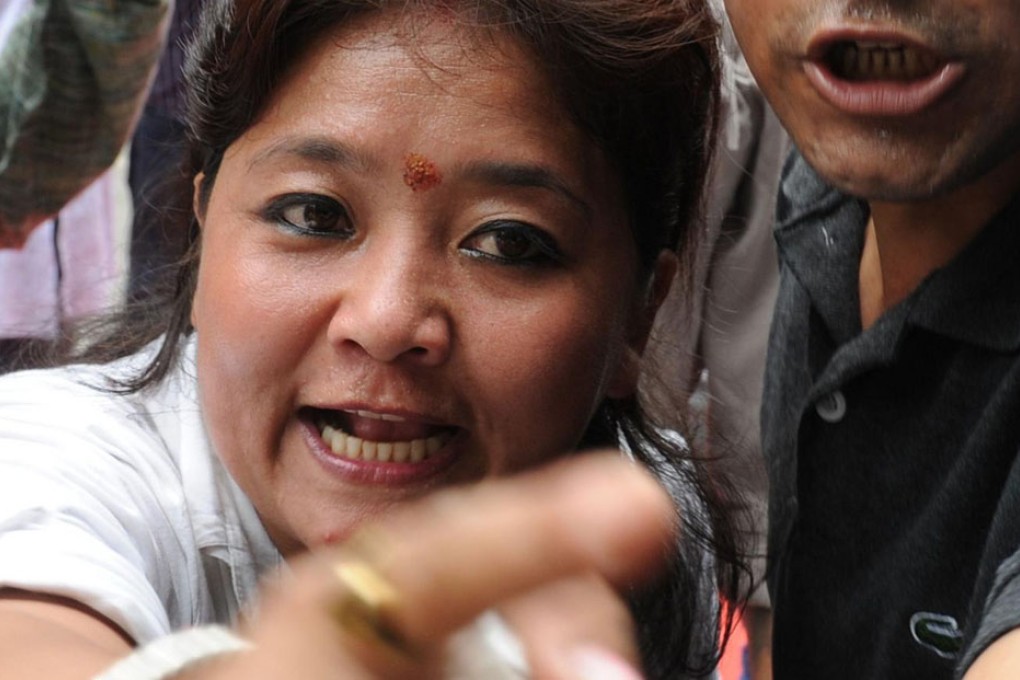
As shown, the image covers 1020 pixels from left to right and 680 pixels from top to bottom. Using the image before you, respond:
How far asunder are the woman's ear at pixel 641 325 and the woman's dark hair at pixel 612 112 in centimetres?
2

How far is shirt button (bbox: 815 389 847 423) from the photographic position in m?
1.63

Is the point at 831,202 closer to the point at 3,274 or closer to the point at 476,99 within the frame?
the point at 476,99

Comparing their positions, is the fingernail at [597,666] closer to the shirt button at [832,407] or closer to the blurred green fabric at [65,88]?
the shirt button at [832,407]

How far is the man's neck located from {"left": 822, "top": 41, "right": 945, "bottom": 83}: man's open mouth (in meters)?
0.15

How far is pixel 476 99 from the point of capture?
1299mm

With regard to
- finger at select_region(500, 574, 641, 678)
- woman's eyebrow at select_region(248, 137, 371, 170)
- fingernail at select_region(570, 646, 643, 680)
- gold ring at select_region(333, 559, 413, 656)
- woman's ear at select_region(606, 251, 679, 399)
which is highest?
woman's eyebrow at select_region(248, 137, 371, 170)

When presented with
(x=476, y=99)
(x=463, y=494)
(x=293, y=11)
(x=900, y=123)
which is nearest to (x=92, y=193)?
(x=293, y=11)

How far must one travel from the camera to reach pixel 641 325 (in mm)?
1537

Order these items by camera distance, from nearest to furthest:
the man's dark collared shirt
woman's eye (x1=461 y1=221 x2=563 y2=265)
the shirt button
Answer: woman's eye (x1=461 y1=221 x2=563 y2=265), the man's dark collared shirt, the shirt button

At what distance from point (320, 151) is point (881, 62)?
60 centimetres

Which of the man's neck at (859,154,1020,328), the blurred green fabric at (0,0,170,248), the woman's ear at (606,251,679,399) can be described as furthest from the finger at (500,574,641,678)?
the blurred green fabric at (0,0,170,248)

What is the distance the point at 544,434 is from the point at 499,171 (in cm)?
26

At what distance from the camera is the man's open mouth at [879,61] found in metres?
1.36

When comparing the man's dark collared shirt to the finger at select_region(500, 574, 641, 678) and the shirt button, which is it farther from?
the finger at select_region(500, 574, 641, 678)
